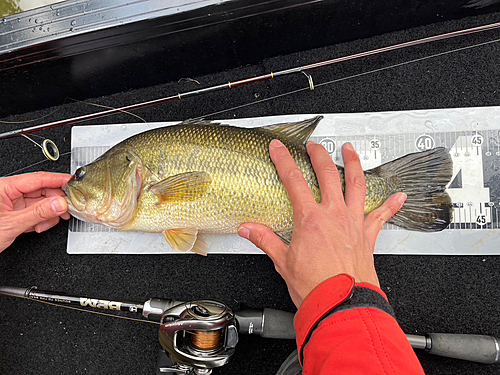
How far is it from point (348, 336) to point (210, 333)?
617 millimetres

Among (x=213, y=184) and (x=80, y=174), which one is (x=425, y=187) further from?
(x=80, y=174)

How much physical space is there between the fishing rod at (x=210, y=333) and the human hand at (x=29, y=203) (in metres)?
0.31

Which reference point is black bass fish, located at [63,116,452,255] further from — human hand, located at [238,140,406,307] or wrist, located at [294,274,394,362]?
wrist, located at [294,274,394,362]

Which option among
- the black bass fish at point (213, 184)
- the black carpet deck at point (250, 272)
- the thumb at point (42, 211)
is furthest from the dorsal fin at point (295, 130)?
the thumb at point (42, 211)

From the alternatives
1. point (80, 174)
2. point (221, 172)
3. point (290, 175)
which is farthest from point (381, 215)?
point (80, 174)

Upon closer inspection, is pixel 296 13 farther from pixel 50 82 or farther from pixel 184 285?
pixel 184 285

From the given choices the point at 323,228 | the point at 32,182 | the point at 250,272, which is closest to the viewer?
the point at 323,228

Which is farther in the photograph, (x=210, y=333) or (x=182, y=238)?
(x=182, y=238)

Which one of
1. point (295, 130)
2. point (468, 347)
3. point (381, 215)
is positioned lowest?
point (468, 347)

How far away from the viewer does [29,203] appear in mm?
1695

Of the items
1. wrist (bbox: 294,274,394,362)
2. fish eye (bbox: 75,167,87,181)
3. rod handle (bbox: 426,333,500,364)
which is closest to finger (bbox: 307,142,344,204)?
wrist (bbox: 294,274,394,362)

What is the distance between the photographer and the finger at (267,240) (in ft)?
4.05

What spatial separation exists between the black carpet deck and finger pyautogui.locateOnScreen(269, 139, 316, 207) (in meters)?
0.43

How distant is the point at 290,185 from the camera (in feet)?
4.18
